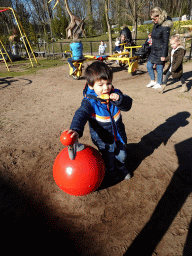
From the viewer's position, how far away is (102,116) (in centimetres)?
210

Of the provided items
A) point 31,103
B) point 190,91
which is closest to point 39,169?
point 31,103

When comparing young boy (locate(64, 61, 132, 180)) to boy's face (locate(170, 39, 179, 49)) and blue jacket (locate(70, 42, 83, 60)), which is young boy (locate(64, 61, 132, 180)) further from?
blue jacket (locate(70, 42, 83, 60))

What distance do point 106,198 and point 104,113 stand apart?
1069 millimetres

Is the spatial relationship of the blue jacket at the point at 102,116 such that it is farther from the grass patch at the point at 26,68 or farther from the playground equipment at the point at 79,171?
the grass patch at the point at 26,68

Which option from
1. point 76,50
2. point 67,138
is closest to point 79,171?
point 67,138

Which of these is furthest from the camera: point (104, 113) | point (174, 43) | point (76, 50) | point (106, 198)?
point (76, 50)

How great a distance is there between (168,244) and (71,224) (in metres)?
0.99

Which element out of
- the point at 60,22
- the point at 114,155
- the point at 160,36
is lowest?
the point at 114,155

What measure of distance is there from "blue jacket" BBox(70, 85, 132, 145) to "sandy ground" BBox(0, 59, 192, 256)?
2.46 ft

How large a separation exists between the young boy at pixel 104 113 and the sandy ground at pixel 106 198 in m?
0.51

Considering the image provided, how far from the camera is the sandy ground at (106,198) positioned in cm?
182

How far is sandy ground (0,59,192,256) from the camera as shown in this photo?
5.97 feet

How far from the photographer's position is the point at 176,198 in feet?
7.38

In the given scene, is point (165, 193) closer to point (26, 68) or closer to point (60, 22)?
point (26, 68)
